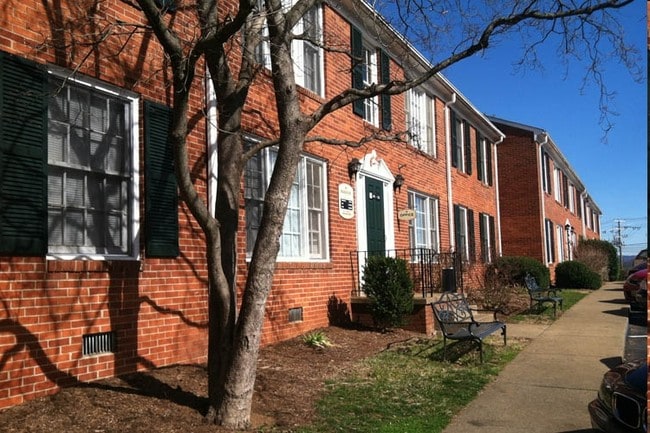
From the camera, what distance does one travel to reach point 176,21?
7.50 m

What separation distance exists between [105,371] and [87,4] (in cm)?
364

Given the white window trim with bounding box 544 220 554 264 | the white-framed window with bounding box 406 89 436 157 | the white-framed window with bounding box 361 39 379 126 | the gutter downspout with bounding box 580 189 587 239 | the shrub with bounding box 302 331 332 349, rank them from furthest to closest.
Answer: the gutter downspout with bounding box 580 189 587 239 → the white window trim with bounding box 544 220 554 264 → the white-framed window with bounding box 406 89 436 157 → the white-framed window with bounding box 361 39 379 126 → the shrub with bounding box 302 331 332 349

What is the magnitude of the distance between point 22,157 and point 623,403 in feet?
16.7

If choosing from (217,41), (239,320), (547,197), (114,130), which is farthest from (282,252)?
(547,197)

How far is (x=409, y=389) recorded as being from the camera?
6.86m

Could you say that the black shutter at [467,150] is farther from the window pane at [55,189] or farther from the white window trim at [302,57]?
the window pane at [55,189]

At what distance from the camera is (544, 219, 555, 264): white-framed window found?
26.4 metres

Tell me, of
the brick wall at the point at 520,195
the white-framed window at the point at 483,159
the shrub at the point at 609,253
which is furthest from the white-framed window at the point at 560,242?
the white-framed window at the point at 483,159

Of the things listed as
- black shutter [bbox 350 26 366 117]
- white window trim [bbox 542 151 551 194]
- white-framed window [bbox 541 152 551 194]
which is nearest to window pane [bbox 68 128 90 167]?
black shutter [bbox 350 26 366 117]

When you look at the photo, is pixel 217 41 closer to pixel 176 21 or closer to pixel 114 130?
pixel 114 130

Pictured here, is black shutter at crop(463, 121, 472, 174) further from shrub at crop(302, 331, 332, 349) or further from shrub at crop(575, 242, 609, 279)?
shrub at crop(302, 331, 332, 349)

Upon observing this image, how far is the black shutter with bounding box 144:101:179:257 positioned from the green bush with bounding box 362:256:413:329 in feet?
13.8

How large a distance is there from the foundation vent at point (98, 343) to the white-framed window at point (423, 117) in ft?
32.9

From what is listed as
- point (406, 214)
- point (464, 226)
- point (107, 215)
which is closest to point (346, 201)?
point (406, 214)
